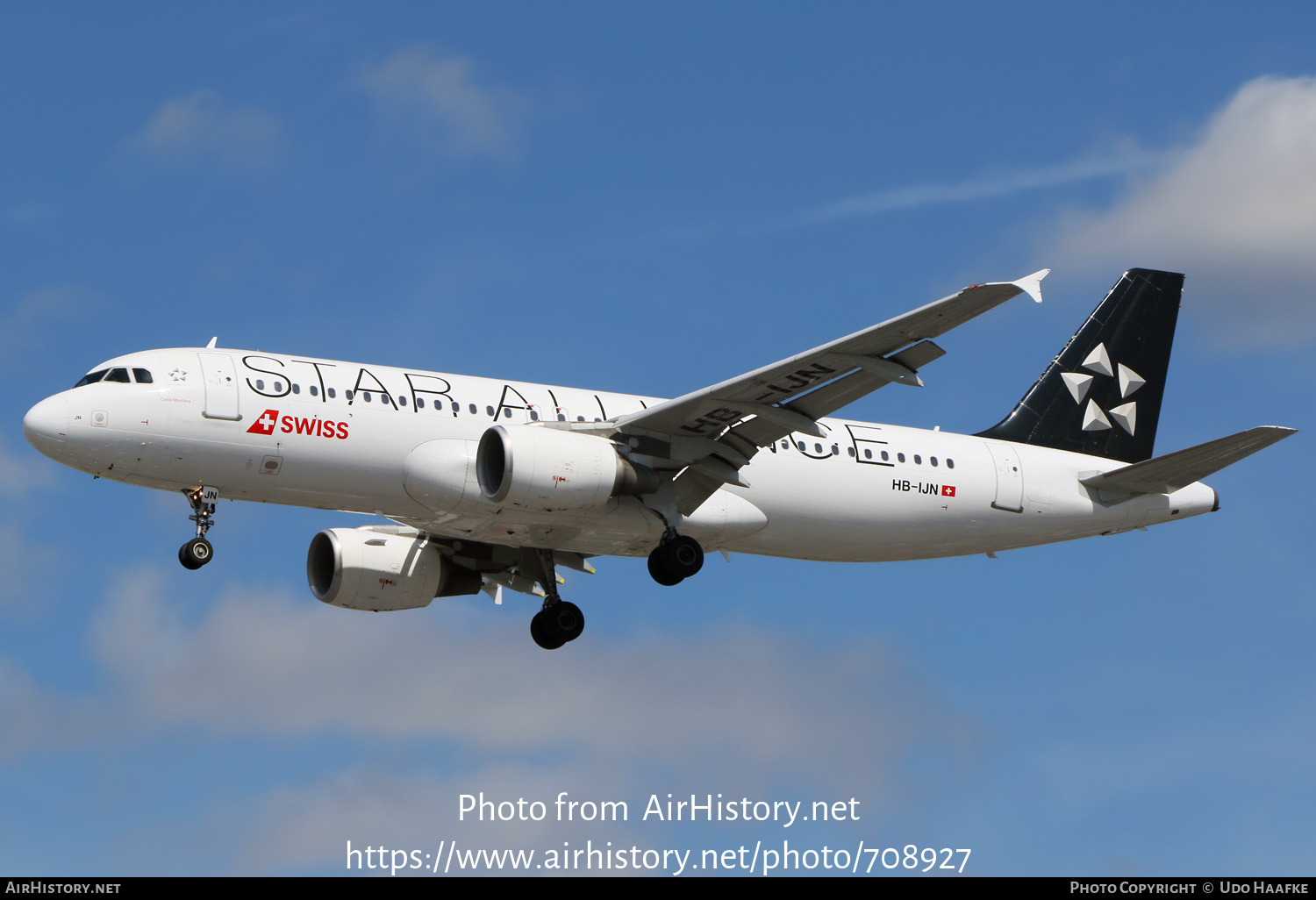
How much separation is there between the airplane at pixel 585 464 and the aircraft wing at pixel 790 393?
0.04 m

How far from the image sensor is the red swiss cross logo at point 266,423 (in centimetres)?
2997

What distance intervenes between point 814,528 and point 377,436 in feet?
30.3

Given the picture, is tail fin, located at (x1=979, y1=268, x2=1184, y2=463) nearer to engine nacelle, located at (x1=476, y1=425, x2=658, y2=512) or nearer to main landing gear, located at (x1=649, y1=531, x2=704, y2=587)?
main landing gear, located at (x1=649, y1=531, x2=704, y2=587)

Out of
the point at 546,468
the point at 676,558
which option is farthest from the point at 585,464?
the point at 676,558

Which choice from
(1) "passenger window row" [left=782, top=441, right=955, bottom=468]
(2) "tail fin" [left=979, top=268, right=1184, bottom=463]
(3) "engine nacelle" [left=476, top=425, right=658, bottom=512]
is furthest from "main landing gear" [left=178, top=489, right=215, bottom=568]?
(2) "tail fin" [left=979, top=268, right=1184, bottom=463]

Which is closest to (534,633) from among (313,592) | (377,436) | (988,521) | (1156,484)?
(313,592)

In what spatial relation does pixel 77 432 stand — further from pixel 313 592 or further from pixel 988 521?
pixel 988 521

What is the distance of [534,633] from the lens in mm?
36188

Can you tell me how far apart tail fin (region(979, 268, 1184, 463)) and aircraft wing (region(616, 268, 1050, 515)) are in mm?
8613

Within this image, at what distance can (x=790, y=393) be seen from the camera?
1191 inches

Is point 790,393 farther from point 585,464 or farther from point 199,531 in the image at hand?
point 199,531

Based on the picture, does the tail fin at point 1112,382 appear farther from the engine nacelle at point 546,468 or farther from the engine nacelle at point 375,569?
the engine nacelle at point 375,569

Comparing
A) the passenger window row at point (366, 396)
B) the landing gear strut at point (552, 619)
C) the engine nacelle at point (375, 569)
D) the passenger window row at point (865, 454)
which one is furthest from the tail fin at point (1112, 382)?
the engine nacelle at point (375, 569)

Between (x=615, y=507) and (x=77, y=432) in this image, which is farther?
(x=615, y=507)
